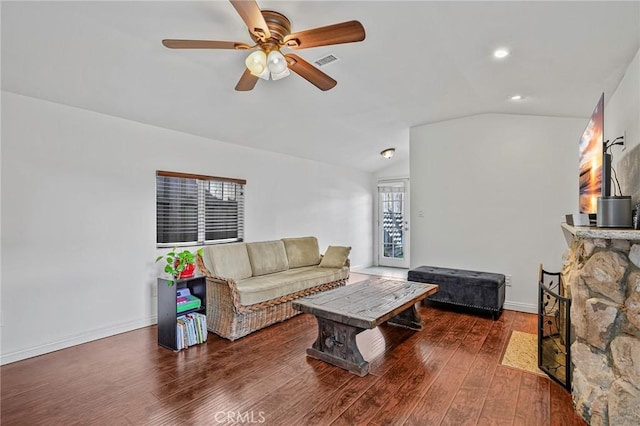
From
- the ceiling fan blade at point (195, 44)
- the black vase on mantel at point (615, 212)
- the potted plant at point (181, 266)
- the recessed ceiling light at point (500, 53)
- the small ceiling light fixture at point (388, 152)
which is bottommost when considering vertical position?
the potted plant at point (181, 266)

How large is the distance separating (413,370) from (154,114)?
12.0 ft

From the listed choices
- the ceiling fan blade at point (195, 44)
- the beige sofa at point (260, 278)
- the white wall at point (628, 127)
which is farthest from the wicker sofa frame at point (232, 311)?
the white wall at point (628, 127)

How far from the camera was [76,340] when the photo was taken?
10.3 ft

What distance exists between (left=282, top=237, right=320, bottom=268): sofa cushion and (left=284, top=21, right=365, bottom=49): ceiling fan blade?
3259 mm

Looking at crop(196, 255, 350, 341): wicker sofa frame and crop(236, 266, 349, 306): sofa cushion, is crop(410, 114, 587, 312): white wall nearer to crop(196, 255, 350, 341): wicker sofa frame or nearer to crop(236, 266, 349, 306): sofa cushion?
crop(236, 266, 349, 306): sofa cushion

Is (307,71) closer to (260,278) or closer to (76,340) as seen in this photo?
(260,278)

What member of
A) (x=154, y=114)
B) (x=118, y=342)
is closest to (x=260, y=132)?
(x=154, y=114)

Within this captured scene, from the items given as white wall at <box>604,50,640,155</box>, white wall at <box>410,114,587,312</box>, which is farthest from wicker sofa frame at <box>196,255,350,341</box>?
white wall at <box>604,50,640,155</box>

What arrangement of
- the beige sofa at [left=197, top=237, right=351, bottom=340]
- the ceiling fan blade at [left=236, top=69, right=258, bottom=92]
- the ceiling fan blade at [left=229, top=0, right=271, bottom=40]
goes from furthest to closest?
the beige sofa at [left=197, top=237, right=351, bottom=340] → the ceiling fan blade at [left=236, top=69, right=258, bottom=92] → the ceiling fan blade at [left=229, top=0, right=271, bottom=40]

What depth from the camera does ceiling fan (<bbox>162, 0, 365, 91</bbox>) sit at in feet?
6.15

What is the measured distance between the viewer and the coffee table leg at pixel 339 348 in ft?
8.46

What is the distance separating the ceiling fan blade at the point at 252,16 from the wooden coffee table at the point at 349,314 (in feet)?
6.99

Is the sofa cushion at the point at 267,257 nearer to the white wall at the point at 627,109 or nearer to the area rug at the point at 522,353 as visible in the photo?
the area rug at the point at 522,353

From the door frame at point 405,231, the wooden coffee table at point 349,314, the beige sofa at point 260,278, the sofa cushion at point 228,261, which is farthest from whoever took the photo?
the door frame at point 405,231
